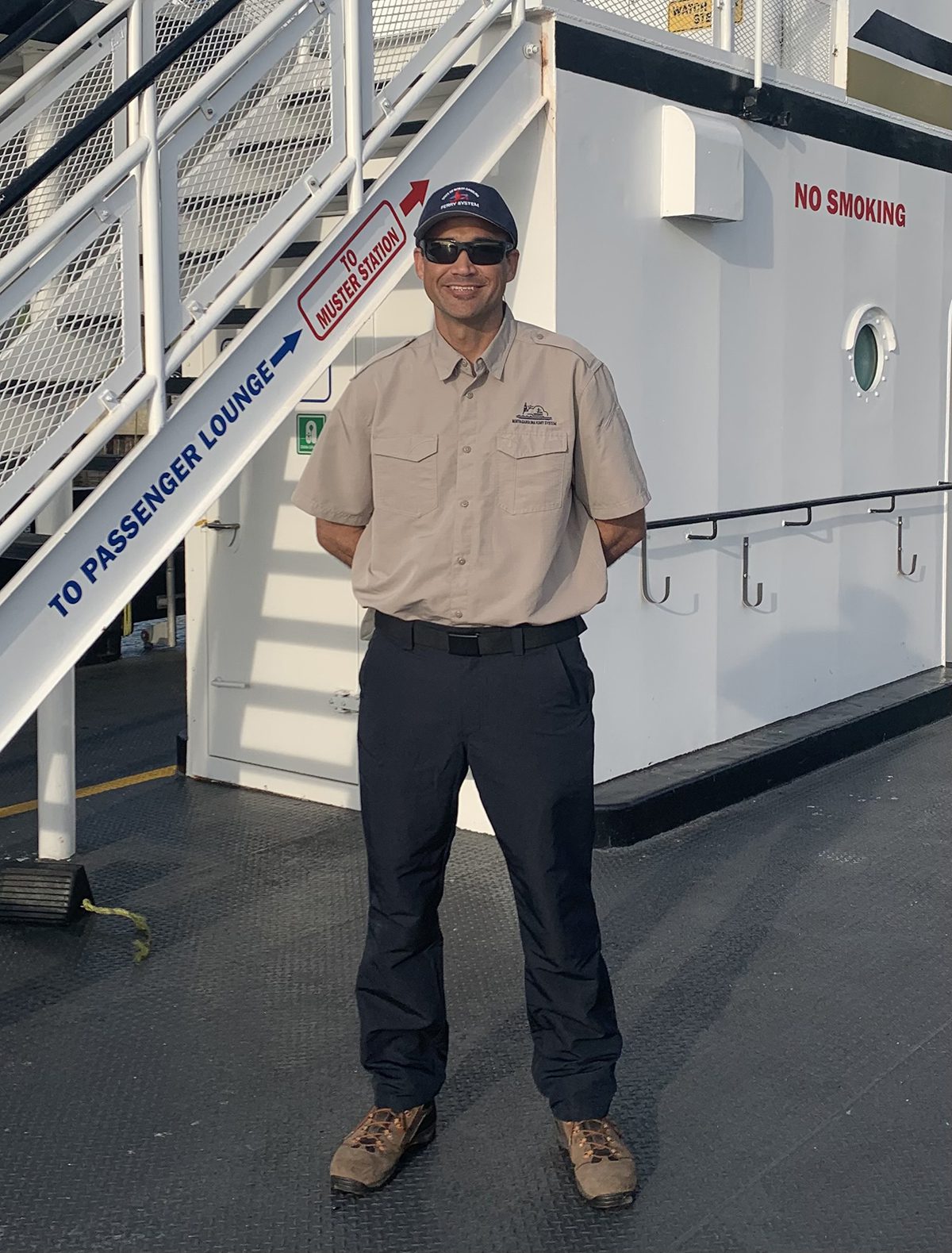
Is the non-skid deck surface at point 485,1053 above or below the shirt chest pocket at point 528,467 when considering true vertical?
below

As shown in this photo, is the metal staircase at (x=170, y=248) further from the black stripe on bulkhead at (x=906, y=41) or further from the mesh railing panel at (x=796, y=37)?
the black stripe on bulkhead at (x=906, y=41)

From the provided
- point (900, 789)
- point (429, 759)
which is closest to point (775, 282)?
point (900, 789)

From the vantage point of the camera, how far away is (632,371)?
222 inches

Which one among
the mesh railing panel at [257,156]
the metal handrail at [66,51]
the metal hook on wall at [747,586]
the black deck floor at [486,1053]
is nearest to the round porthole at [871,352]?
the metal hook on wall at [747,586]

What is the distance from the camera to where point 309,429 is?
5.88 m

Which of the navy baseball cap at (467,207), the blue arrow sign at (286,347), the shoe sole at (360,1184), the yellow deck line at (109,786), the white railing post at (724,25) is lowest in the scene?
the shoe sole at (360,1184)

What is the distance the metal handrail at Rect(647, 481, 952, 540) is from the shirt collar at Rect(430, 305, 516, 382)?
2.57 meters

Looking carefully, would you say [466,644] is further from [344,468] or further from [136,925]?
[136,925]

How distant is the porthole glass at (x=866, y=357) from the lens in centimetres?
719

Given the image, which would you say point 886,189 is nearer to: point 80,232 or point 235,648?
point 235,648

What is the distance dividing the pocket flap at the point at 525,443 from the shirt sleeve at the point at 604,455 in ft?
0.30

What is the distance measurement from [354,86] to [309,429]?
1920mm

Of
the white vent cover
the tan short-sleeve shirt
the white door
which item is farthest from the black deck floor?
the white vent cover

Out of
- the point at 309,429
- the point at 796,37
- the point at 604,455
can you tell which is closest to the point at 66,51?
the point at 604,455
